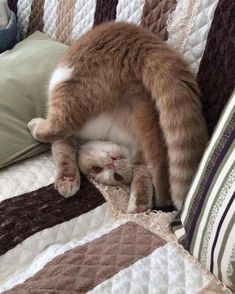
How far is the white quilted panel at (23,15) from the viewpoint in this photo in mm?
1999

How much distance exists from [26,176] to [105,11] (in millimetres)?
693

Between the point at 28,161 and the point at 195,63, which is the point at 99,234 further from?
the point at 195,63

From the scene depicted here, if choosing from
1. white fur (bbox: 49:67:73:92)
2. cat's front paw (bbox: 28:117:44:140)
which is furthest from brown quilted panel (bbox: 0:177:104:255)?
white fur (bbox: 49:67:73:92)

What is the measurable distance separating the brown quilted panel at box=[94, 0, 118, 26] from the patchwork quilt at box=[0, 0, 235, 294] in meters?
0.02

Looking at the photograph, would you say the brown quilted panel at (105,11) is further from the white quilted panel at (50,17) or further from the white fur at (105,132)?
the white fur at (105,132)

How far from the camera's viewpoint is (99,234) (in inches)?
45.1

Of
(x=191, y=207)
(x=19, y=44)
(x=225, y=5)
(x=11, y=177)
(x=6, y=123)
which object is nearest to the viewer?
(x=191, y=207)

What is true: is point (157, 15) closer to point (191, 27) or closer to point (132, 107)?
point (191, 27)

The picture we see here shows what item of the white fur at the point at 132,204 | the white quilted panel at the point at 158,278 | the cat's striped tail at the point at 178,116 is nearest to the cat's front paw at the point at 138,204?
the white fur at the point at 132,204

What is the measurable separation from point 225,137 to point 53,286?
495 millimetres

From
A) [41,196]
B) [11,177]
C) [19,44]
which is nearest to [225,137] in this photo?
Answer: [41,196]

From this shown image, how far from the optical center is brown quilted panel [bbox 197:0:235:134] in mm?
1185

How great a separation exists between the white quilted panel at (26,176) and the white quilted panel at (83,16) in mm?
587

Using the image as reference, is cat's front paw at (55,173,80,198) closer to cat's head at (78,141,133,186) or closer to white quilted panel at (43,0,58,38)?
cat's head at (78,141,133,186)
